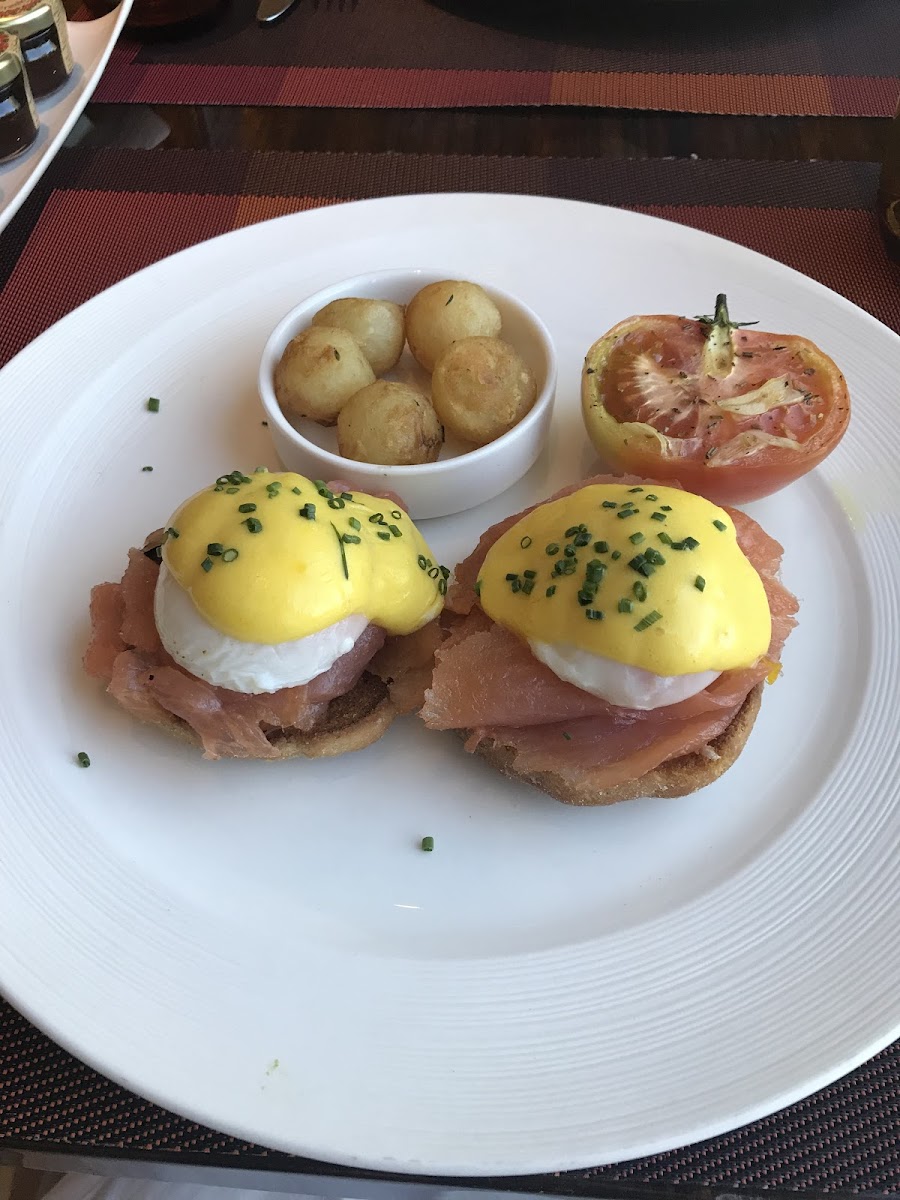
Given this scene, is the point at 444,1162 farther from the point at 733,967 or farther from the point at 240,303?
the point at 240,303

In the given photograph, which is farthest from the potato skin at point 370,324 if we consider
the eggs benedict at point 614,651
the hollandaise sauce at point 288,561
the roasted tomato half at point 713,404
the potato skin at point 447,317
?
the eggs benedict at point 614,651

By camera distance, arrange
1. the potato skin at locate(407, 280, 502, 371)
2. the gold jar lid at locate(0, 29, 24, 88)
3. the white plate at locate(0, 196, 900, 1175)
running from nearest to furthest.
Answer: the white plate at locate(0, 196, 900, 1175), the potato skin at locate(407, 280, 502, 371), the gold jar lid at locate(0, 29, 24, 88)

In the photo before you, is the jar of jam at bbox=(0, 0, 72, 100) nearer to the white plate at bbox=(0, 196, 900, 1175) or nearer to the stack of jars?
the stack of jars

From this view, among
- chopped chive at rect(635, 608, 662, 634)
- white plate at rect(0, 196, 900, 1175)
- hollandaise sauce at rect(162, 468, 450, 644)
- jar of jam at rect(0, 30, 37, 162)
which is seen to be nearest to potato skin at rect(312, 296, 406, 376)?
white plate at rect(0, 196, 900, 1175)

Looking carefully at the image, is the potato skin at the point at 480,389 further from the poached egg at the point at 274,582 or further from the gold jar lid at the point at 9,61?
the gold jar lid at the point at 9,61

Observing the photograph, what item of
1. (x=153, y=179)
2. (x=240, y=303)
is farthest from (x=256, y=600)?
(x=153, y=179)

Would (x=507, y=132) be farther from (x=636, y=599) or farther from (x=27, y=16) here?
(x=636, y=599)
